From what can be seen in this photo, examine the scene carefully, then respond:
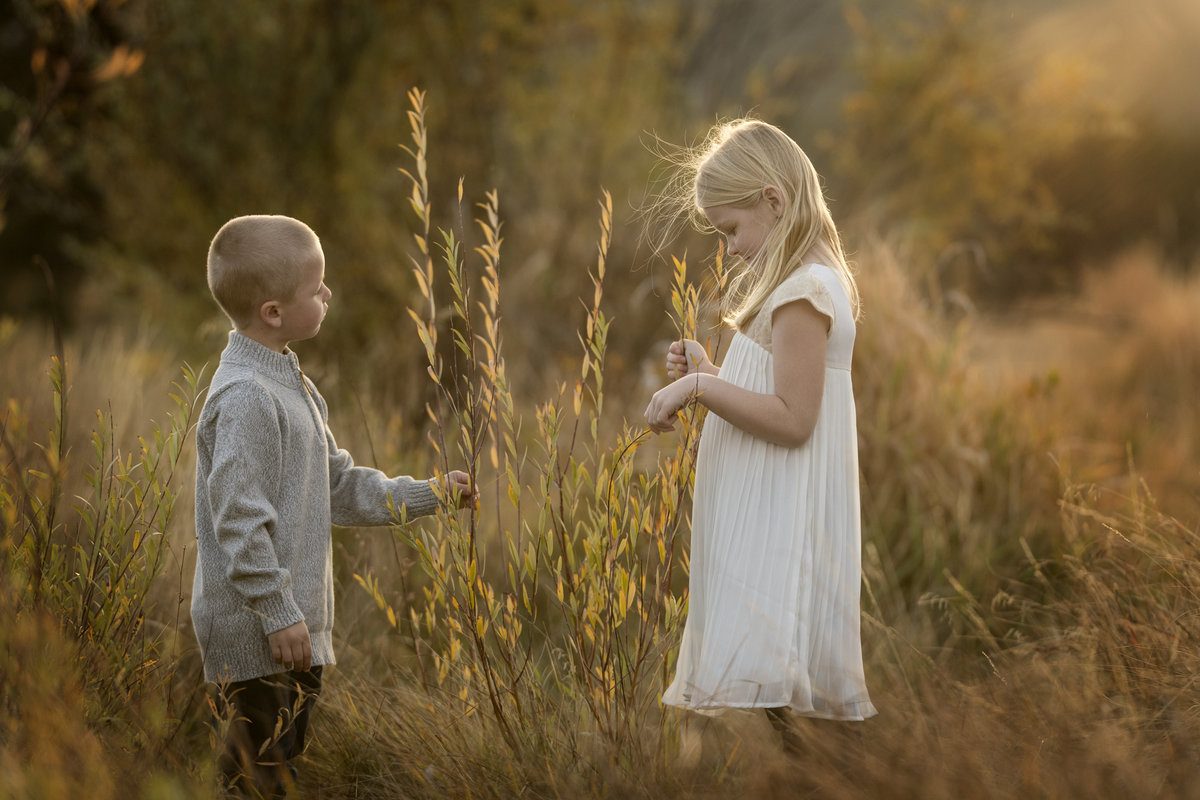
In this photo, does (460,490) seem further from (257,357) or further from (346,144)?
(346,144)

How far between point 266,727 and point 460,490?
666 mm

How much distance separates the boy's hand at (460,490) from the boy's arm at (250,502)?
365mm

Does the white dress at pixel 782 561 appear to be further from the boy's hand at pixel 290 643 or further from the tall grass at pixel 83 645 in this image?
the tall grass at pixel 83 645

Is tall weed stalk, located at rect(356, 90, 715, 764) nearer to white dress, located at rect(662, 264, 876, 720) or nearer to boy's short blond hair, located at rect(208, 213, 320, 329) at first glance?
white dress, located at rect(662, 264, 876, 720)

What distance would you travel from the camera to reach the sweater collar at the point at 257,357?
86.9 inches

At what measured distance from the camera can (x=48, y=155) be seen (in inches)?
337

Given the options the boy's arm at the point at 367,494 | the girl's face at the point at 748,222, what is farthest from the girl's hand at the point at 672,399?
the boy's arm at the point at 367,494

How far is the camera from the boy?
207 centimetres

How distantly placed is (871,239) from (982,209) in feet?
27.9

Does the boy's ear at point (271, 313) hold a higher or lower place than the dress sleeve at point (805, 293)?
lower

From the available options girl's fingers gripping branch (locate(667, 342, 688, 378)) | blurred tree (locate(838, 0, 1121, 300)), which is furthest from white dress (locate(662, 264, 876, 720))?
blurred tree (locate(838, 0, 1121, 300))

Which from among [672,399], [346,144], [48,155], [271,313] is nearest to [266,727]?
[271,313]

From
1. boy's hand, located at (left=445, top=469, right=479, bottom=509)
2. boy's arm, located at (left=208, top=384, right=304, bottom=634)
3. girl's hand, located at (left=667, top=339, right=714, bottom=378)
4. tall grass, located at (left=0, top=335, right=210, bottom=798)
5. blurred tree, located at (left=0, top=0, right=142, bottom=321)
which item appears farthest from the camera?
blurred tree, located at (left=0, top=0, right=142, bottom=321)

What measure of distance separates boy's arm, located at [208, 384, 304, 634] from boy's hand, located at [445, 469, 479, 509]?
37 cm
